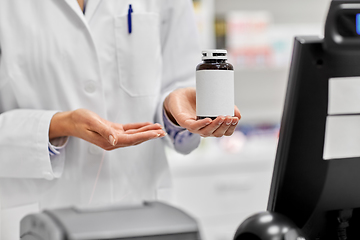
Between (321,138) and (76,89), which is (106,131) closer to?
(76,89)

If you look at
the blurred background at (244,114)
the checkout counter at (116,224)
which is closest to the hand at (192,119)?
the checkout counter at (116,224)

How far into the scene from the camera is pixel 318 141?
56 centimetres

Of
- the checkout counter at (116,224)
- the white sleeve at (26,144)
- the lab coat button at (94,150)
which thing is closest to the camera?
the checkout counter at (116,224)

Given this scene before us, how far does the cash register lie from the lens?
0.53 meters

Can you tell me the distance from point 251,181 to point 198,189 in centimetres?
31

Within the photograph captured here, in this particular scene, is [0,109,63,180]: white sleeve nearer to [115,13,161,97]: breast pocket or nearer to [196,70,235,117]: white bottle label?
[115,13,161,97]: breast pocket

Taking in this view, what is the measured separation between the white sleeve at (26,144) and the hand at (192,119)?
0.86ft

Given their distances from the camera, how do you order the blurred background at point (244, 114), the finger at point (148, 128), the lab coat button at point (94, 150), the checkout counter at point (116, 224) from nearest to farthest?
the checkout counter at point (116, 224)
the finger at point (148, 128)
the lab coat button at point (94, 150)
the blurred background at point (244, 114)

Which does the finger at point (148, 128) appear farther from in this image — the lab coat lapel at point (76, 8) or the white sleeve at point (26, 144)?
the lab coat lapel at point (76, 8)

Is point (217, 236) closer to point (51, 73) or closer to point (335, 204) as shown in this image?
point (51, 73)

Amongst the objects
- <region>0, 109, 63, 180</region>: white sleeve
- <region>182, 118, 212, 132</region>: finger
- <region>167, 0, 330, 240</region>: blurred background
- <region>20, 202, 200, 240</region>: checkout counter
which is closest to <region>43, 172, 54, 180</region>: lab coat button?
<region>0, 109, 63, 180</region>: white sleeve

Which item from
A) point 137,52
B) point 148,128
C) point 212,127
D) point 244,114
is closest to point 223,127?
point 212,127

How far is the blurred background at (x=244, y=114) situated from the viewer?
7.60ft

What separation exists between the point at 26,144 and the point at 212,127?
433 millimetres
